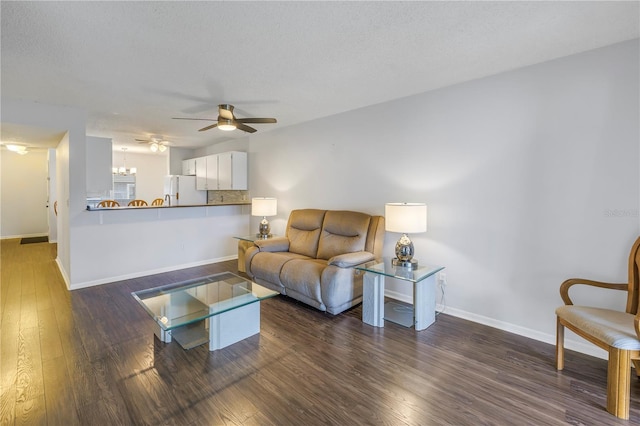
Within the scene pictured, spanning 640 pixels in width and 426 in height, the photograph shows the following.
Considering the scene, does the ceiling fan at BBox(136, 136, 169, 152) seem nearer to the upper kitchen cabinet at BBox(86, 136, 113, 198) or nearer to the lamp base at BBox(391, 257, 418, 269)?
the upper kitchen cabinet at BBox(86, 136, 113, 198)

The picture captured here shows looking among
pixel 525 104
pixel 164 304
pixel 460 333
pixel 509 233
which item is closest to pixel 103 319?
pixel 164 304

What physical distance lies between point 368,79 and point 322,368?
8.64ft

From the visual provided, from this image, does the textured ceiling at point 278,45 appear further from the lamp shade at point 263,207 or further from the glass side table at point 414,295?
the glass side table at point 414,295

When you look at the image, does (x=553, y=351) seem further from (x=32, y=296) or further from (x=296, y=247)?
(x=32, y=296)

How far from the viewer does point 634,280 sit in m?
2.07

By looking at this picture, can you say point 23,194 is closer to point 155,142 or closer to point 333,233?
point 155,142

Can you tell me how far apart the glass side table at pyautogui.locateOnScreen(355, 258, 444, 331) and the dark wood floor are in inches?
4.5

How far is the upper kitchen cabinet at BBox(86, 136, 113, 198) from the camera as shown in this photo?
4.44 meters

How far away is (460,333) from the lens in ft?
8.88

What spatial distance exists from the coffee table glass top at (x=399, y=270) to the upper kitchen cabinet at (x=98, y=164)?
14.0 ft

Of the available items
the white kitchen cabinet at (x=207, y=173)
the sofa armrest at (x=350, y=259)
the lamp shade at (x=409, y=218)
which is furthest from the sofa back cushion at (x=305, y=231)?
the white kitchen cabinet at (x=207, y=173)

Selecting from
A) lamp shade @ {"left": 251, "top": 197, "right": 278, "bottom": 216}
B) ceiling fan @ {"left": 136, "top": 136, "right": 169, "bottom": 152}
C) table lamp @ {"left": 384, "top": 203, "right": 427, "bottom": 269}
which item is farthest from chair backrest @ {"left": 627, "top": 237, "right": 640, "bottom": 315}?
ceiling fan @ {"left": 136, "top": 136, "right": 169, "bottom": 152}

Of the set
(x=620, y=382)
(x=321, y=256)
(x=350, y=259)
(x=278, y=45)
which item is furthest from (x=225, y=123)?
(x=620, y=382)

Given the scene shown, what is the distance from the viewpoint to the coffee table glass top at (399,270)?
265 cm
